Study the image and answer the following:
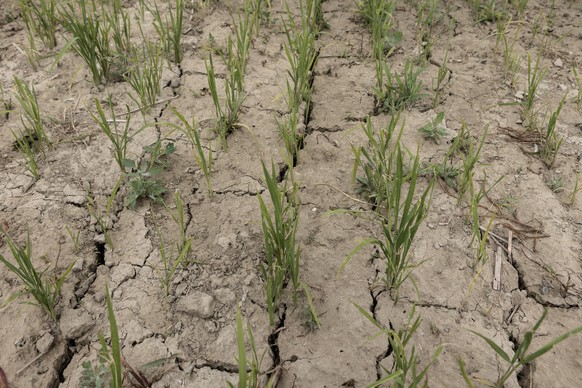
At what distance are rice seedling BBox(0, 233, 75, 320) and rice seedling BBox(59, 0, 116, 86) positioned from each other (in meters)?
1.15

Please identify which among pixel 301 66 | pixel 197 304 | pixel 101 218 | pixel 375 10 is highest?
pixel 375 10

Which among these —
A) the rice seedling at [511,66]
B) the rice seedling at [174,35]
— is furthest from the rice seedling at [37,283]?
the rice seedling at [511,66]

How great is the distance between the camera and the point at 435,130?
238 cm

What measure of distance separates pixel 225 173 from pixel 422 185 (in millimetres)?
879

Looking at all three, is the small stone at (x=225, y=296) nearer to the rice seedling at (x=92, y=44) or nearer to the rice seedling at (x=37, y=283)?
the rice seedling at (x=37, y=283)

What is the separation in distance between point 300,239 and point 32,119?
4.53ft

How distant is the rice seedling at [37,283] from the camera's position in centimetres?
161

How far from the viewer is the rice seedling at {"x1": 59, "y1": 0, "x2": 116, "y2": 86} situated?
7.91ft

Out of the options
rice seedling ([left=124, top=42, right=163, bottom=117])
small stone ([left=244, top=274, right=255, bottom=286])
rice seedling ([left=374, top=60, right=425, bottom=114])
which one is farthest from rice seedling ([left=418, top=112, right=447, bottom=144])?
rice seedling ([left=124, top=42, right=163, bottom=117])

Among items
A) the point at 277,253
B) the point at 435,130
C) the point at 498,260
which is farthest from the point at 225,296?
the point at 435,130

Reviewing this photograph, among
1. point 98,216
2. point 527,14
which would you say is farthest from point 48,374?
point 527,14

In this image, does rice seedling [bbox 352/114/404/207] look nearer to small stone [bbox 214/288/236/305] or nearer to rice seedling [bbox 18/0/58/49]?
small stone [bbox 214/288/236/305]

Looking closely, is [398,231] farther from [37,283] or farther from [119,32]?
[119,32]

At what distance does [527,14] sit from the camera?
10.2 feet
